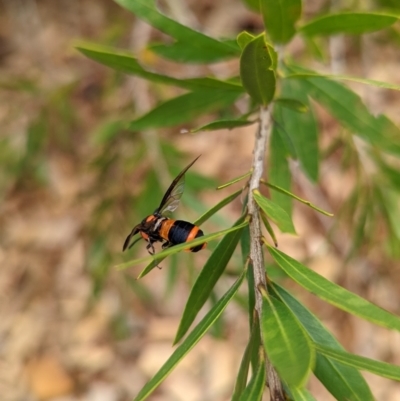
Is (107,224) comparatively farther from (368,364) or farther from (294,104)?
(368,364)

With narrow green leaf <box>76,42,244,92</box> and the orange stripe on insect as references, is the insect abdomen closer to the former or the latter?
the orange stripe on insect

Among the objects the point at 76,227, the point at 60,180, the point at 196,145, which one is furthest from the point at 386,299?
the point at 60,180

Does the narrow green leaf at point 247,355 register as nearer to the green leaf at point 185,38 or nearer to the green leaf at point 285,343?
the green leaf at point 285,343

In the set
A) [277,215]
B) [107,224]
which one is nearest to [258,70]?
[277,215]

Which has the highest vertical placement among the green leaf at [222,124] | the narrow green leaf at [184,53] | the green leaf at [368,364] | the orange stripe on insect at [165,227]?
the narrow green leaf at [184,53]

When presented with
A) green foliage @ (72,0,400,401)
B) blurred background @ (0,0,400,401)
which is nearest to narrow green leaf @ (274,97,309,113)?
green foliage @ (72,0,400,401)

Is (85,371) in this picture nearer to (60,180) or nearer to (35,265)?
(35,265)

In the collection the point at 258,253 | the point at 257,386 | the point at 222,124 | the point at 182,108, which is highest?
the point at 182,108

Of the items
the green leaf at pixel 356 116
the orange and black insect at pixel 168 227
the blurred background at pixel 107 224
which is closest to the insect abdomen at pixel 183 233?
the orange and black insect at pixel 168 227
